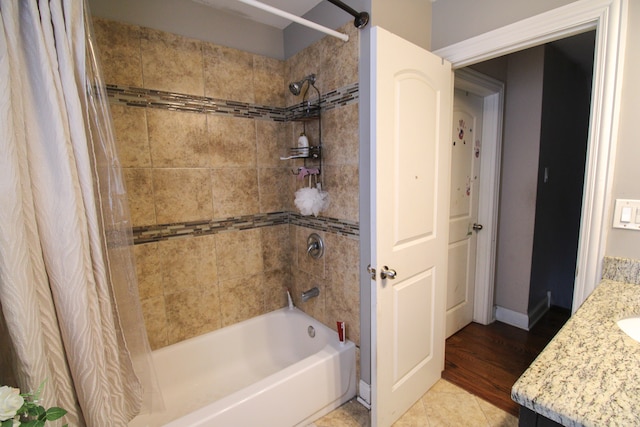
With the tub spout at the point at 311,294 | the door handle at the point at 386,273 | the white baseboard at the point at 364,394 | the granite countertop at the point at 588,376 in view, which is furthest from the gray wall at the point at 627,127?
the tub spout at the point at 311,294

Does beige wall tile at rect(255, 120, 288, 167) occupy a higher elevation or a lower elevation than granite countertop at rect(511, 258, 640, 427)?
higher

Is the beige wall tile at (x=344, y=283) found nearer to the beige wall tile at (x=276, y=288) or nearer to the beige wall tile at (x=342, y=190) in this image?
the beige wall tile at (x=342, y=190)

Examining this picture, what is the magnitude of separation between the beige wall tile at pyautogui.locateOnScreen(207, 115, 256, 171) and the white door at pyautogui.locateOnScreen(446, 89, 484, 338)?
1537 mm

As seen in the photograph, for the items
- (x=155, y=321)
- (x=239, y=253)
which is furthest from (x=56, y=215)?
(x=239, y=253)

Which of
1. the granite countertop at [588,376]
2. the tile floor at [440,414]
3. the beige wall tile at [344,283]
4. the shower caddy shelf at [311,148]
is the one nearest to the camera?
the granite countertop at [588,376]

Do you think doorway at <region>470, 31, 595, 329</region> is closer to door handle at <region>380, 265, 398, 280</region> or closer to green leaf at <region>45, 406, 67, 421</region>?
door handle at <region>380, 265, 398, 280</region>

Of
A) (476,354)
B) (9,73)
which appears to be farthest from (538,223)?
(9,73)

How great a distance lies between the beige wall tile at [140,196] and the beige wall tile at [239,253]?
17.1 inches

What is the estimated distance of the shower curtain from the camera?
0.80 m

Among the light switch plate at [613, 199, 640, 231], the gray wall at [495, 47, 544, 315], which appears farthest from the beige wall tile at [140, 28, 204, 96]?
Answer: the gray wall at [495, 47, 544, 315]

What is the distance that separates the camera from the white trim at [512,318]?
2.49 m

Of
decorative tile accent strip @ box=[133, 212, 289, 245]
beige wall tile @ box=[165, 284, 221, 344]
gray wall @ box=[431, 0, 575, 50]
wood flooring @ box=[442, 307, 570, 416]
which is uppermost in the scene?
gray wall @ box=[431, 0, 575, 50]

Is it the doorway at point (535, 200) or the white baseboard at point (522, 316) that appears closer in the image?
the doorway at point (535, 200)

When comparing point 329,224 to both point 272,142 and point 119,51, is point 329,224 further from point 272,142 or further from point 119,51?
point 119,51
